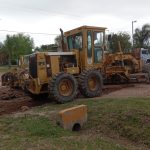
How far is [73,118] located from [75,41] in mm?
6798

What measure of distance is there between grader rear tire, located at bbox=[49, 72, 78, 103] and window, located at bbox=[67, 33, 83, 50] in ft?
7.24

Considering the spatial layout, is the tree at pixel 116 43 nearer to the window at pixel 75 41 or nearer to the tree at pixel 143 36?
the window at pixel 75 41

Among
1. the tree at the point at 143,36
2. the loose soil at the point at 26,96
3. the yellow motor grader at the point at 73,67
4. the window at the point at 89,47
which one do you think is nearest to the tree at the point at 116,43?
the yellow motor grader at the point at 73,67

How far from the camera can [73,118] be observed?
409 inches

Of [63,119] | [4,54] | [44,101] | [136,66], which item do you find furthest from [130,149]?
[4,54]

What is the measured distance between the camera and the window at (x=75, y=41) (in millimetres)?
16422

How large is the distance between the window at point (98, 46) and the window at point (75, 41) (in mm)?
647

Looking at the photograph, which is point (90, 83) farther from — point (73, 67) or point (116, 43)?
point (116, 43)

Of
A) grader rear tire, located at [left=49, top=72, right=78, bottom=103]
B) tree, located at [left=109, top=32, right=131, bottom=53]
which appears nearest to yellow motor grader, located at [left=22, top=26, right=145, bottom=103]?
grader rear tire, located at [left=49, top=72, right=78, bottom=103]

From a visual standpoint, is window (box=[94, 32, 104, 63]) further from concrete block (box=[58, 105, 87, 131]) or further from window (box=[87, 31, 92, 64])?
concrete block (box=[58, 105, 87, 131])

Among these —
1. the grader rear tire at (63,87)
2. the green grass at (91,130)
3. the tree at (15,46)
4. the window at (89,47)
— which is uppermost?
the tree at (15,46)

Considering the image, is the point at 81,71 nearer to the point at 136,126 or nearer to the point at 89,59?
the point at 89,59

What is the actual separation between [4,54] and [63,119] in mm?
80678

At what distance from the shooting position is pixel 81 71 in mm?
16109
